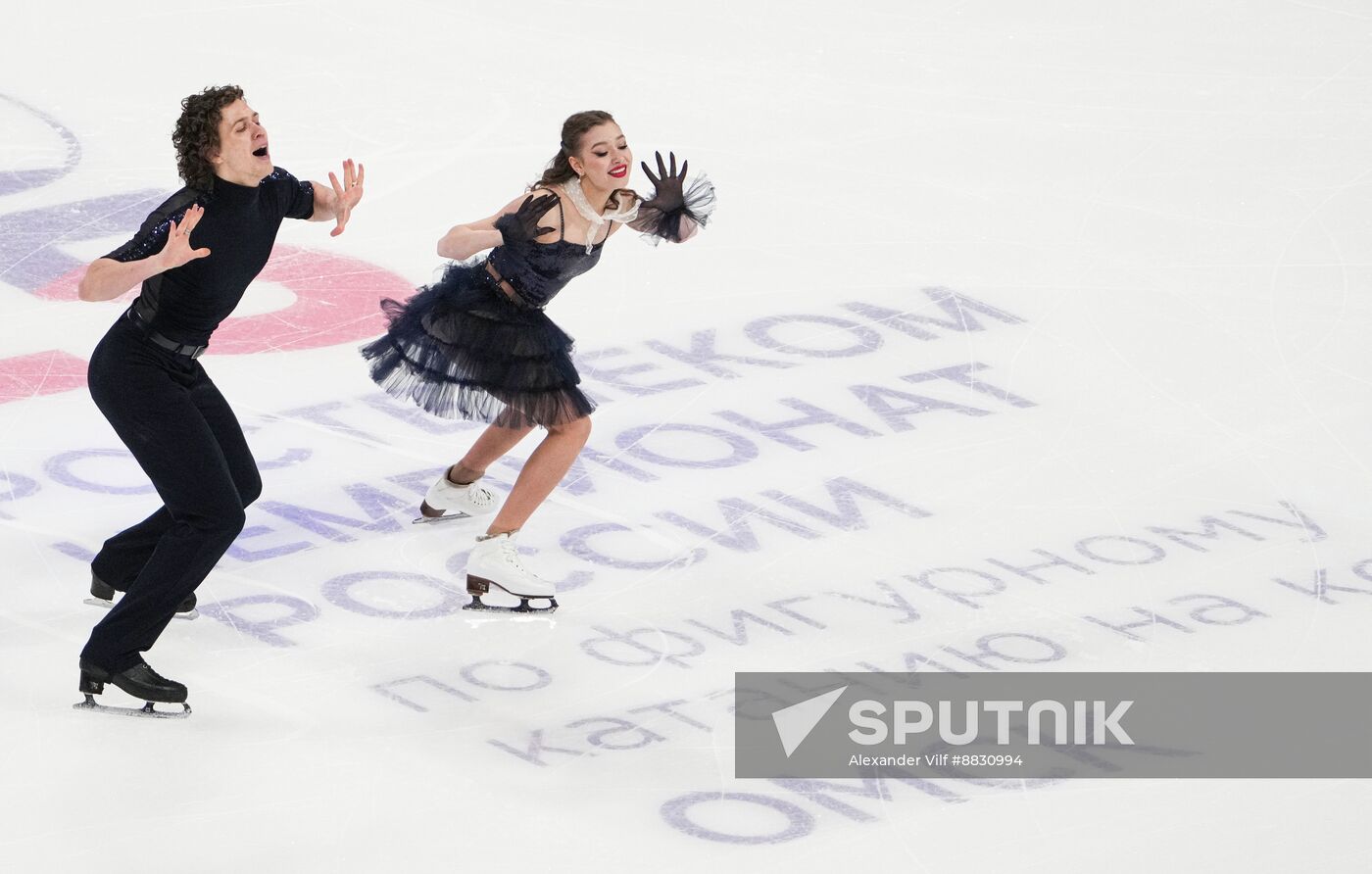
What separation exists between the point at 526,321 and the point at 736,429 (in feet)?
4.46

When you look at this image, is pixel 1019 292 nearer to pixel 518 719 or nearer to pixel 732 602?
pixel 732 602

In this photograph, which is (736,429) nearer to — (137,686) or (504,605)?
(504,605)

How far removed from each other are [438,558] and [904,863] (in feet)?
6.13

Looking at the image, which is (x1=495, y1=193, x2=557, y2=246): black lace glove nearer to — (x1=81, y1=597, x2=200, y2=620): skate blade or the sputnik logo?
(x1=81, y1=597, x2=200, y2=620): skate blade

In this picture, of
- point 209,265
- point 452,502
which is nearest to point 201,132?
point 209,265

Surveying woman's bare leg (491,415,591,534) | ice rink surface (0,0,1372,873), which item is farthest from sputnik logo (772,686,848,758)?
woman's bare leg (491,415,591,534)

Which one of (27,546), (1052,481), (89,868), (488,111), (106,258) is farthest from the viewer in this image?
(488,111)

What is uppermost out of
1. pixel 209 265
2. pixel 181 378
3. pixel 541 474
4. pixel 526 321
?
pixel 209 265

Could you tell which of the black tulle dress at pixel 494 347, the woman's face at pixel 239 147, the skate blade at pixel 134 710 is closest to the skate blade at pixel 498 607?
the black tulle dress at pixel 494 347

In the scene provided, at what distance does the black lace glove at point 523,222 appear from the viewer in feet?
17.4

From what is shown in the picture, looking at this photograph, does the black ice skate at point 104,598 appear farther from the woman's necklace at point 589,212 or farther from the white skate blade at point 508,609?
the woman's necklace at point 589,212

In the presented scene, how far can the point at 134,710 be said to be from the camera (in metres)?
4.87

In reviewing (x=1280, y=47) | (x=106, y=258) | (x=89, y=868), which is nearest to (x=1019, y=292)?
(x=1280, y=47)

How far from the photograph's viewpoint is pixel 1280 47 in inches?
403
